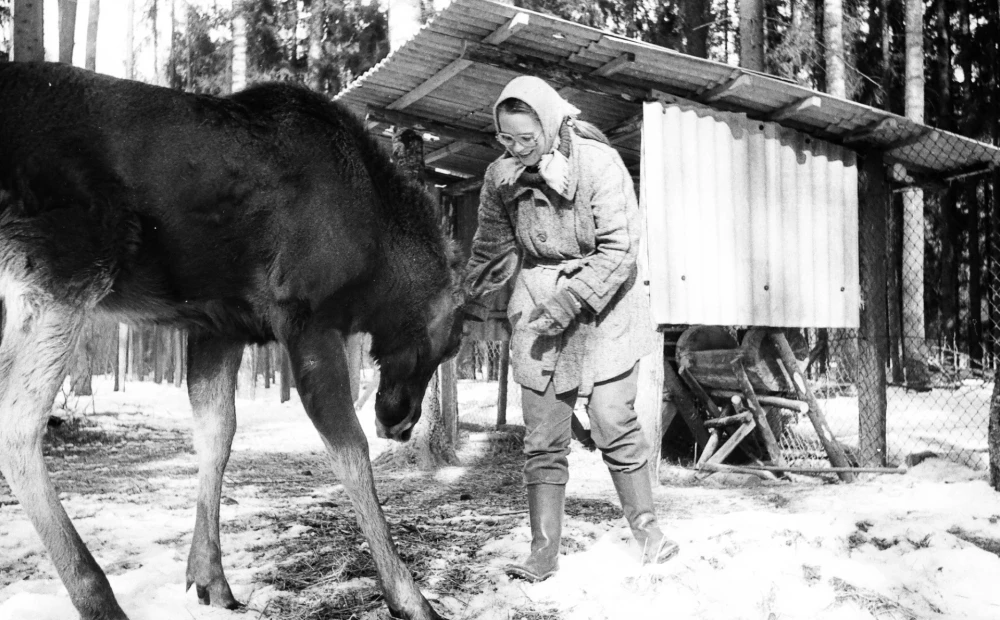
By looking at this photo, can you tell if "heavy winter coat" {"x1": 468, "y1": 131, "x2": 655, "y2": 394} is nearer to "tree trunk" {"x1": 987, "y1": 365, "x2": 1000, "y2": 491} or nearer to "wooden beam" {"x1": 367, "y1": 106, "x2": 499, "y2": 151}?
"tree trunk" {"x1": 987, "y1": 365, "x2": 1000, "y2": 491}

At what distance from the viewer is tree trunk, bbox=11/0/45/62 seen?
6.61 metres

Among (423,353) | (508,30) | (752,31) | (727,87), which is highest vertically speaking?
(752,31)

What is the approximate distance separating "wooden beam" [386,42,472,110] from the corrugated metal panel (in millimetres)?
1681

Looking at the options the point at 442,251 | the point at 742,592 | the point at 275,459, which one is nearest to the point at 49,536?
the point at 442,251

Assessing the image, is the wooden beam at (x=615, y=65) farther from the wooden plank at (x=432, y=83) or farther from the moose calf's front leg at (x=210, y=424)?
the moose calf's front leg at (x=210, y=424)

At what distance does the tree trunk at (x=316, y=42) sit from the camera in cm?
2016

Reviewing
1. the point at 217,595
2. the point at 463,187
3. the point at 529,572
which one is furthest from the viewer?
the point at 463,187

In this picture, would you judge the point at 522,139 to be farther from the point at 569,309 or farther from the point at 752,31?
the point at 752,31

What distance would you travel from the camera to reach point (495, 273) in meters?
4.11

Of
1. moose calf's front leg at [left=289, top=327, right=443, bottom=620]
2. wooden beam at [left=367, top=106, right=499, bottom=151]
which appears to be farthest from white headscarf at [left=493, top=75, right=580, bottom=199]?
wooden beam at [left=367, top=106, right=499, bottom=151]

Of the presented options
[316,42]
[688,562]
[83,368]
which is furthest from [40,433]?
[316,42]

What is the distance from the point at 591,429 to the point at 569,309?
24.4 inches

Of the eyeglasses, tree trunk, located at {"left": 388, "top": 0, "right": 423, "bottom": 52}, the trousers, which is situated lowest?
the trousers

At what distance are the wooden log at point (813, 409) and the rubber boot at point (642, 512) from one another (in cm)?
465
